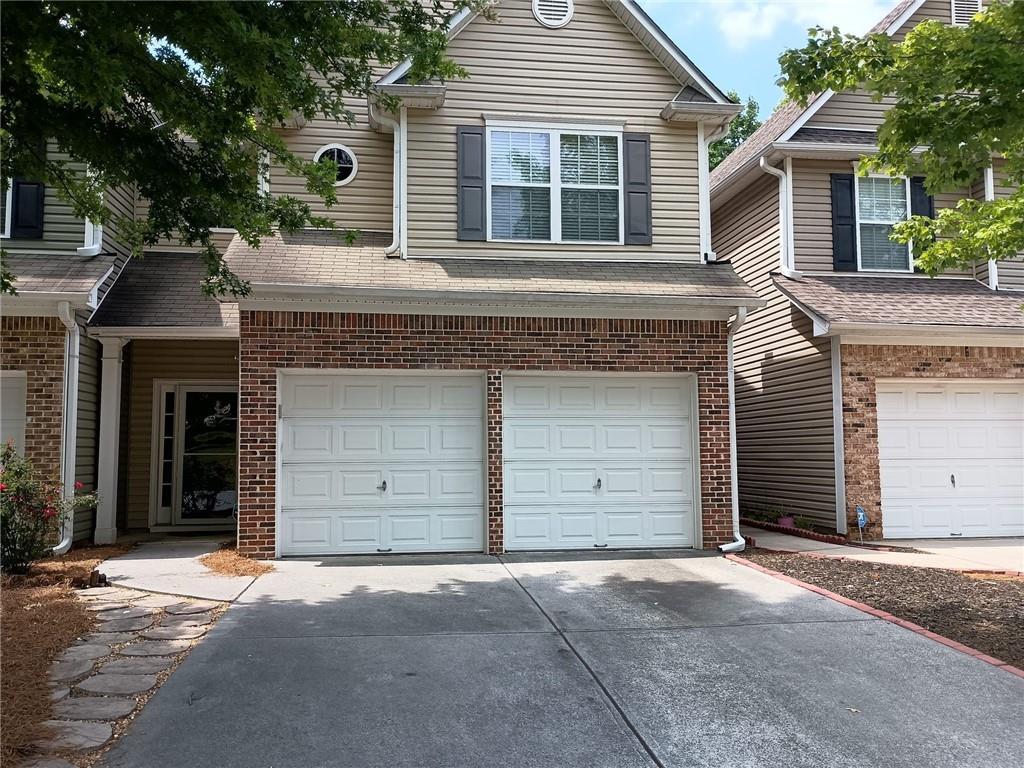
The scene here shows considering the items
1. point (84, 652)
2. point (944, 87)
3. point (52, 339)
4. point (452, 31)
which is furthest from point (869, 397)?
point (52, 339)

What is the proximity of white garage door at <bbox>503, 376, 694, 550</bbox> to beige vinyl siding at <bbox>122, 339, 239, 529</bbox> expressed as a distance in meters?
5.04

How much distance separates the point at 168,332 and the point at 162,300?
2.96 feet

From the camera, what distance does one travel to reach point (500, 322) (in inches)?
364

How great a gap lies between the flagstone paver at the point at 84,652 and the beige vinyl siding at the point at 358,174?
7.02 metres

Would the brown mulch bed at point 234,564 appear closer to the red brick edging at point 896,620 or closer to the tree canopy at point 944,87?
the red brick edging at point 896,620

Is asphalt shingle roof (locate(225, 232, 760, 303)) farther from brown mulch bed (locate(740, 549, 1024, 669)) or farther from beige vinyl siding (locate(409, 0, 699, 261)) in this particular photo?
brown mulch bed (locate(740, 549, 1024, 669))

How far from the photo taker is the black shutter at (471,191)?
32.5ft

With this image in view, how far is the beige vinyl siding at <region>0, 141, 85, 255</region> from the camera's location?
10.3 metres

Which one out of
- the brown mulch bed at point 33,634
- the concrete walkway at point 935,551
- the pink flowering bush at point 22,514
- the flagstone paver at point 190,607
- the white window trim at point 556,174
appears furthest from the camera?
the white window trim at point 556,174

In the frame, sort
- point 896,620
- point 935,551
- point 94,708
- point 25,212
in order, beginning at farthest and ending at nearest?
1. point 25,212
2. point 935,551
3. point 896,620
4. point 94,708

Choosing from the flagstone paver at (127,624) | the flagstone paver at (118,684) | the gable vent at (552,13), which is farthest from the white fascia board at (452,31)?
the flagstone paver at (118,684)

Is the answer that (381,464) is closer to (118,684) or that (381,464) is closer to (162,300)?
(162,300)

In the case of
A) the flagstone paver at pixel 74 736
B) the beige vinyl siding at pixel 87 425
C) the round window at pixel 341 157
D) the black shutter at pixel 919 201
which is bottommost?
the flagstone paver at pixel 74 736

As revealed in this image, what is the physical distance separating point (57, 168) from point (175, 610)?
3.78 metres
